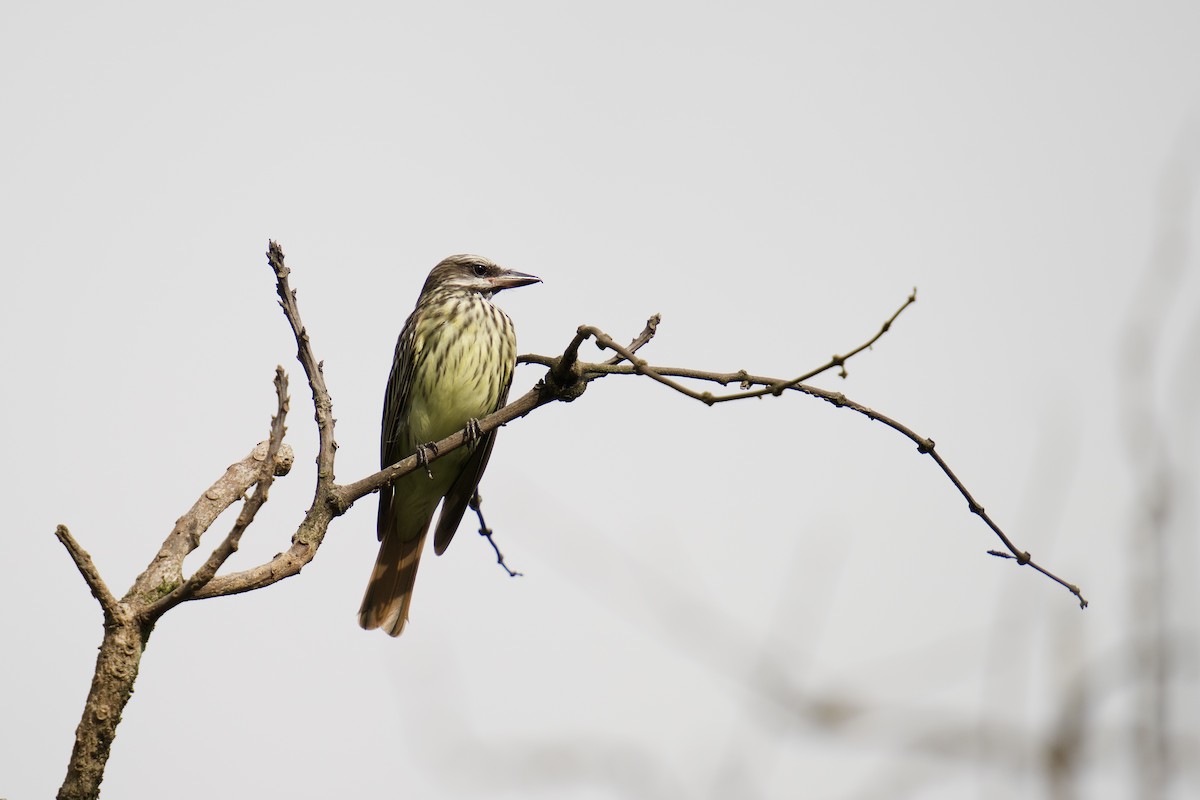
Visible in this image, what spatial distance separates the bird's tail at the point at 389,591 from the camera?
23.0 feet

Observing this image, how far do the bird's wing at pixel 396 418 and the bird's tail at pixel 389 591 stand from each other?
0.53 ft

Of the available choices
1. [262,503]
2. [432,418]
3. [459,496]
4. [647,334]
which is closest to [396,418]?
[432,418]

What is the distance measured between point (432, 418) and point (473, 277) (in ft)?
4.32

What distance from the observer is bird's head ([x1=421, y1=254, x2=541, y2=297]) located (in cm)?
813

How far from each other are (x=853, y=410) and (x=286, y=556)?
1933 millimetres

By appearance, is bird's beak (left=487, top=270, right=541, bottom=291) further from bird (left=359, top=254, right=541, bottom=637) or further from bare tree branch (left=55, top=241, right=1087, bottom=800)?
bare tree branch (left=55, top=241, right=1087, bottom=800)

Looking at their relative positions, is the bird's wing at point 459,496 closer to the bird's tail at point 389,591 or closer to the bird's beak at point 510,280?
the bird's tail at point 389,591

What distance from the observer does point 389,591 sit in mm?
7105

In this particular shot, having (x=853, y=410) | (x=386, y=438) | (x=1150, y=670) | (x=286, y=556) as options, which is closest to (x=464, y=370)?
(x=386, y=438)

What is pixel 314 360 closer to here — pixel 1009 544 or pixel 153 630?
pixel 153 630

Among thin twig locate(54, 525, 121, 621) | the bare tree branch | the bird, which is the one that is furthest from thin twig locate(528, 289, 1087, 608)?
the bird

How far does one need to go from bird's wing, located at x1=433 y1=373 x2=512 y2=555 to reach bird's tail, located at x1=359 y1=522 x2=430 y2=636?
8.6 inches

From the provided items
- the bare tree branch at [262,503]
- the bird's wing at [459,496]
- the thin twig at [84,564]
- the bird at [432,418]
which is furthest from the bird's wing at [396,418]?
the thin twig at [84,564]

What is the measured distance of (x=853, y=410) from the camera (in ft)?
13.1
